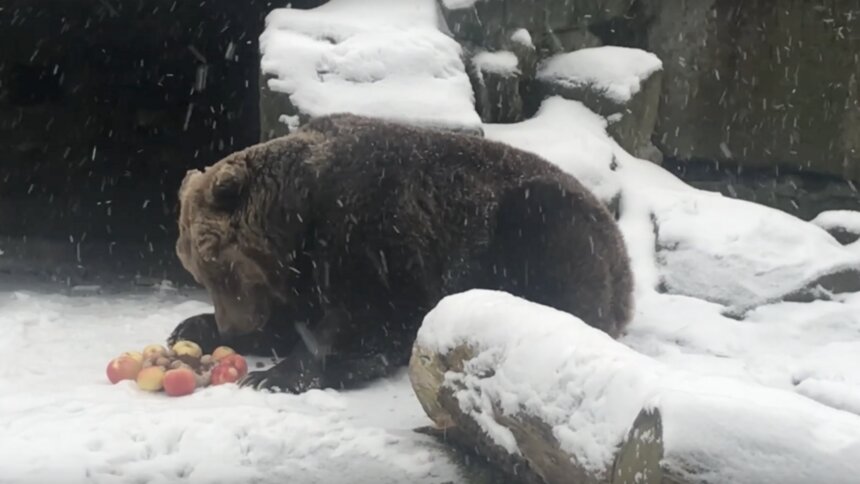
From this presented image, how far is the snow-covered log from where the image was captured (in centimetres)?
219

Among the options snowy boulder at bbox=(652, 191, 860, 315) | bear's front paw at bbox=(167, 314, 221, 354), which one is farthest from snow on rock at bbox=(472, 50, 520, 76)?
bear's front paw at bbox=(167, 314, 221, 354)

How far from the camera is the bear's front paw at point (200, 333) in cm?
544

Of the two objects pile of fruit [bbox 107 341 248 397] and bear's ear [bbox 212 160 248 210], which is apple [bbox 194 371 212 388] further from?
bear's ear [bbox 212 160 248 210]

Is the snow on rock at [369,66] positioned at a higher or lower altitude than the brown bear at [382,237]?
higher

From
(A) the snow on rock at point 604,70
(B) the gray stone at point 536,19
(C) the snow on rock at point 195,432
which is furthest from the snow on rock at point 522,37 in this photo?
(C) the snow on rock at point 195,432

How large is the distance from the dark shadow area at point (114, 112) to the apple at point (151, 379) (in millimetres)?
3917

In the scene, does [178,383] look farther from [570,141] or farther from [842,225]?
[842,225]

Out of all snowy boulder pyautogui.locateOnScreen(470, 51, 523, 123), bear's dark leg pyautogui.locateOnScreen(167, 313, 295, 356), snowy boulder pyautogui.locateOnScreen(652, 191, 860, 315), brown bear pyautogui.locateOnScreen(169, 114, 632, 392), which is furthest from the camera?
snowy boulder pyautogui.locateOnScreen(470, 51, 523, 123)

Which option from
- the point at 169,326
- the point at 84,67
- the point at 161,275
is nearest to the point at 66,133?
the point at 84,67

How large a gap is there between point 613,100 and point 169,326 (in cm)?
362

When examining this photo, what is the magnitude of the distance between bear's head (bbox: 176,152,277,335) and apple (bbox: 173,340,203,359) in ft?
1.34

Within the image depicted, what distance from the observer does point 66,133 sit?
9.84m

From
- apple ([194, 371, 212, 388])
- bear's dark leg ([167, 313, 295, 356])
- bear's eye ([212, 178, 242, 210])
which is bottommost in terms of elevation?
bear's dark leg ([167, 313, 295, 356])

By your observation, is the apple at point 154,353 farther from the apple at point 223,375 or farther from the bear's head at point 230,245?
the bear's head at point 230,245
